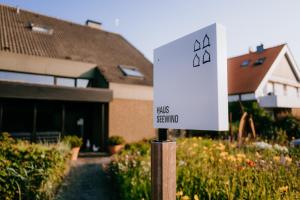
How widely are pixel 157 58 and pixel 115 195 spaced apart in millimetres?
4795

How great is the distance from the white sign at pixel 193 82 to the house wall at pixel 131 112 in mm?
12376

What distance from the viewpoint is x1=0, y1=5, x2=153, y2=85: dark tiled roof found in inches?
547

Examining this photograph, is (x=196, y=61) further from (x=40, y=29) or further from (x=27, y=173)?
(x=40, y=29)

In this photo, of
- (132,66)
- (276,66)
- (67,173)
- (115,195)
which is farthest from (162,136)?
(276,66)

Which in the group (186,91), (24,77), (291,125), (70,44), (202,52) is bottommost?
(291,125)

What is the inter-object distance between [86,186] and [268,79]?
18.4 meters

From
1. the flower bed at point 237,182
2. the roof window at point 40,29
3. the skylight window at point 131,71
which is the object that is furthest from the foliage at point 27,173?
the roof window at point 40,29

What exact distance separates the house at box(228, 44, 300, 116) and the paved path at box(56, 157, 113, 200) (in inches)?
606

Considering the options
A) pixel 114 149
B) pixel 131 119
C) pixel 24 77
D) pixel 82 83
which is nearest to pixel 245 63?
pixel 131 119

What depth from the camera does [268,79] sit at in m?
20.6

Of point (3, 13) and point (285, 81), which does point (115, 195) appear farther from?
point (285, 81)

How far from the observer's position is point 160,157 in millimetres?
1905

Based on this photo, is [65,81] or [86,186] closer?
[86,186]

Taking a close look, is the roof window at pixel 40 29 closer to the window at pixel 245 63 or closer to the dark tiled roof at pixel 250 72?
the dark tiled roof at pixel 250 72
